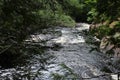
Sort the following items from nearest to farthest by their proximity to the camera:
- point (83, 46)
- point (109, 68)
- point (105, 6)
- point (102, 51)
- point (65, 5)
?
point (65, 5) < point (105, 6) < point (109, 68) < point (102, 51) < point (83, 46)

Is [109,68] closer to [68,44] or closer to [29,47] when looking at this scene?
[68,44]

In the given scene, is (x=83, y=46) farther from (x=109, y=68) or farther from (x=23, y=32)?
(x=23, y=32)

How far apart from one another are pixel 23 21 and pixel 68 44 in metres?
11.3

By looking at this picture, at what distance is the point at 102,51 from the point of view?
39.9 ft

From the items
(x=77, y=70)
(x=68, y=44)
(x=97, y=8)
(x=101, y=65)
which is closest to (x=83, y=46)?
(x=68, y=44)

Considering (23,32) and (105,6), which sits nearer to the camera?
(23,32)

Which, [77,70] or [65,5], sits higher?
[65,5]

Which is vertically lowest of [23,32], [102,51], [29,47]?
[102,51]

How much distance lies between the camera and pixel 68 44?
14.0 meters

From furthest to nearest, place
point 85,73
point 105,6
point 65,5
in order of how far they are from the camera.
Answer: point 85,73 → point 105,6 → point 65,5

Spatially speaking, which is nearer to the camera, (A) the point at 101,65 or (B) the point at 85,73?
(B) the point at 85,73

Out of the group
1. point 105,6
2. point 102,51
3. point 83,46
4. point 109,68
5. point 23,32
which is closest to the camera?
point 23,32

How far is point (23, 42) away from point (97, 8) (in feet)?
3.34

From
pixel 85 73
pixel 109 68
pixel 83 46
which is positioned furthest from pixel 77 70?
pixel 83 46
